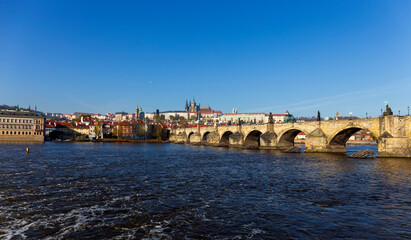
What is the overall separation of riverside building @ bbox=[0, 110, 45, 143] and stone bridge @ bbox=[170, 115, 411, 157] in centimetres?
8424

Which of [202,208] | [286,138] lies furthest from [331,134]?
[202,208]

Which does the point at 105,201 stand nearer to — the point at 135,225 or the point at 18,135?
the point at 135,225

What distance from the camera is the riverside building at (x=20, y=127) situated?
114938 millimetres

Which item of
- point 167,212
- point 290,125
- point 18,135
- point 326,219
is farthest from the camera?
point 18,135

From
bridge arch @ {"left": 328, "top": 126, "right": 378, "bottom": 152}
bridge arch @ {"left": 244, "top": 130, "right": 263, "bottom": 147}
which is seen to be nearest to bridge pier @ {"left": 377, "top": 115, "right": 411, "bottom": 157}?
bridge arch @ {"left": 328, "top": 126, "right": 378, "bottom": 152}

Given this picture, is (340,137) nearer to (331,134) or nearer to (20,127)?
(331,134)

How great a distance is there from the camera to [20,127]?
11756 centimetres

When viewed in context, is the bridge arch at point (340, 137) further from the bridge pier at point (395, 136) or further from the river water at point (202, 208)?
the river water at point (202, 208)

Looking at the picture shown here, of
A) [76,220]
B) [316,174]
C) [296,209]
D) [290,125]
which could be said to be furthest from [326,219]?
[290,125]

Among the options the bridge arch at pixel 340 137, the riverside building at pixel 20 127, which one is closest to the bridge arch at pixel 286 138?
the bridge arch at pixel 340 137

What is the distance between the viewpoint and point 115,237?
1105cm

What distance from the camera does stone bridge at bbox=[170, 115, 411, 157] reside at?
4159 cm

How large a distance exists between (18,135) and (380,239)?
450 feet

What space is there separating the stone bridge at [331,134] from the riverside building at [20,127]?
276 feet
